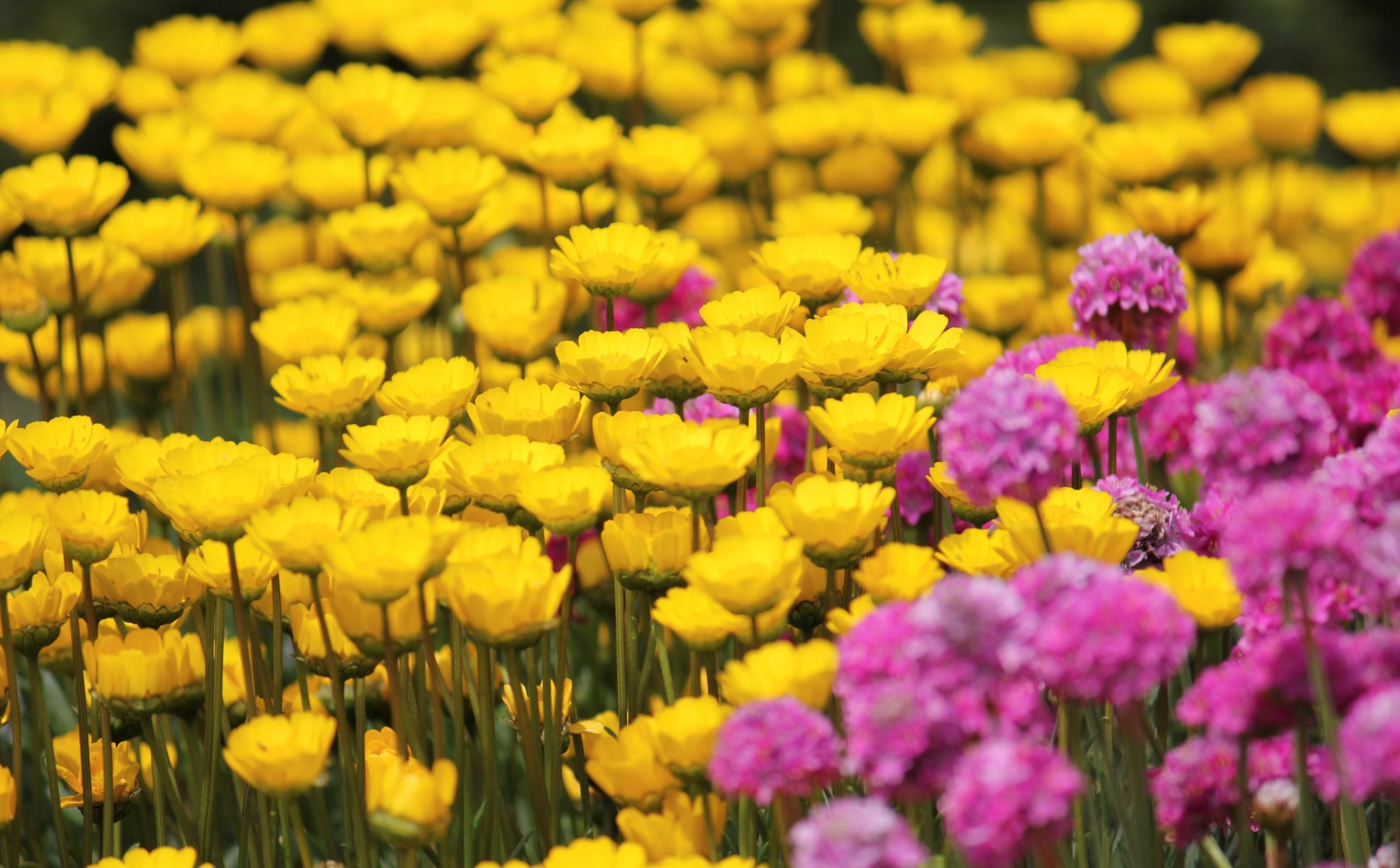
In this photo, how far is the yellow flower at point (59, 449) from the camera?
1.61 meters

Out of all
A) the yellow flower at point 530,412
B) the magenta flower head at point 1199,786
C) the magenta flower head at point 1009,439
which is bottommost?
the magenta flower head at point 1199,786

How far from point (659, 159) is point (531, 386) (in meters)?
0.68

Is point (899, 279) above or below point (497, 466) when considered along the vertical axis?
above

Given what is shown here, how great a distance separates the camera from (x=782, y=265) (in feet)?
6.11

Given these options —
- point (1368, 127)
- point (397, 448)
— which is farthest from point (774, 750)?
point (1368, 127)

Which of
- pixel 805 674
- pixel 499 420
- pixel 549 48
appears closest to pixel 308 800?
pixel 499 420

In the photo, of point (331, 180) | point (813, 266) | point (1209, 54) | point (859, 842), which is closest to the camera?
point (859, 842)

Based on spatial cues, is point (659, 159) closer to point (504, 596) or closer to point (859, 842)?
point (504, 596)

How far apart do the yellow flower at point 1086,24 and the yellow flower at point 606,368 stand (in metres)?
1.67

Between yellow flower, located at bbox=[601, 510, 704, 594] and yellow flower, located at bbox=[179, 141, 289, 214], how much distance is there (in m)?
1.09

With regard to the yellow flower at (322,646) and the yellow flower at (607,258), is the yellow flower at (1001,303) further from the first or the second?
the yellow flower at (322,646)

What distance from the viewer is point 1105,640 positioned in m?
0.96

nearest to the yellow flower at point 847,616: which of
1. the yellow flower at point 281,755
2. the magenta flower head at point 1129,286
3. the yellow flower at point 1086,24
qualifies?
the yellow flower at point 281,755

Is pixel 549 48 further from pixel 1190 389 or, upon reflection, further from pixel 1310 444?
pixel 1310 444
